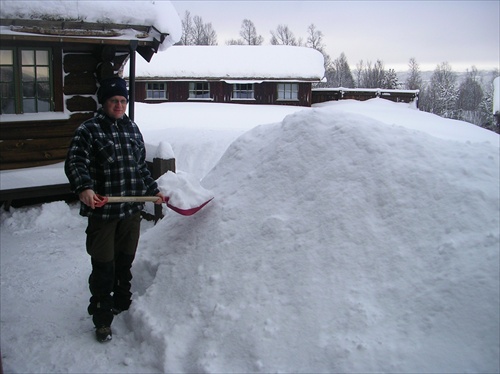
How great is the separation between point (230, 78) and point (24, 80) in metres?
19.9

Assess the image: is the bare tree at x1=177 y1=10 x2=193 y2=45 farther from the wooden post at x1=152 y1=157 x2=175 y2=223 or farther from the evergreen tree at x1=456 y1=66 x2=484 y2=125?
the wooden post at x1=152 y1=157 x2=175 y2=223

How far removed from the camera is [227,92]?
88.6 feet

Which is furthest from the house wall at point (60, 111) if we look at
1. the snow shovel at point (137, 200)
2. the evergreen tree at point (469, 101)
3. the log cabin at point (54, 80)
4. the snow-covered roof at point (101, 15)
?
the evergreen tree at point (469, 101)

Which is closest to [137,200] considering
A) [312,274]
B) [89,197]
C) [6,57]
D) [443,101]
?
[89,197]

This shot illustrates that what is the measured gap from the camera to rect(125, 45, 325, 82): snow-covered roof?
26016 mm

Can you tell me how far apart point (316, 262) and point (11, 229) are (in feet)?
15.3

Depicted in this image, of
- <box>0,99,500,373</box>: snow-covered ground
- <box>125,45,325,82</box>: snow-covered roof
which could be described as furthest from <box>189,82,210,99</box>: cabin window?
<box>0,99,500,373</box>: snow-covered ground

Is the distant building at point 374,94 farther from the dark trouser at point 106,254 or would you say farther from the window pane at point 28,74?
the dark trouser at point 106,254

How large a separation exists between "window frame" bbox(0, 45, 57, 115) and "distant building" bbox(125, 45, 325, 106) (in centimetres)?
1922

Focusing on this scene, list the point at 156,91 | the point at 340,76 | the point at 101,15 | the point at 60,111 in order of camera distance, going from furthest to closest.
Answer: the point at 340,76 → the point at 156,91 → the point at 60,111 → the point at 101,15

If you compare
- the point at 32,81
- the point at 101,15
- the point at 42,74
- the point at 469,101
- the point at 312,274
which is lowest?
the point at 312,274

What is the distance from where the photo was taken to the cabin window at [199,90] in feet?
88.9

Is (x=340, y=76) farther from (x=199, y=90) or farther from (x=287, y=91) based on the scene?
(x=199, y=90)

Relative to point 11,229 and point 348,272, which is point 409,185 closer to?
point 348,272
